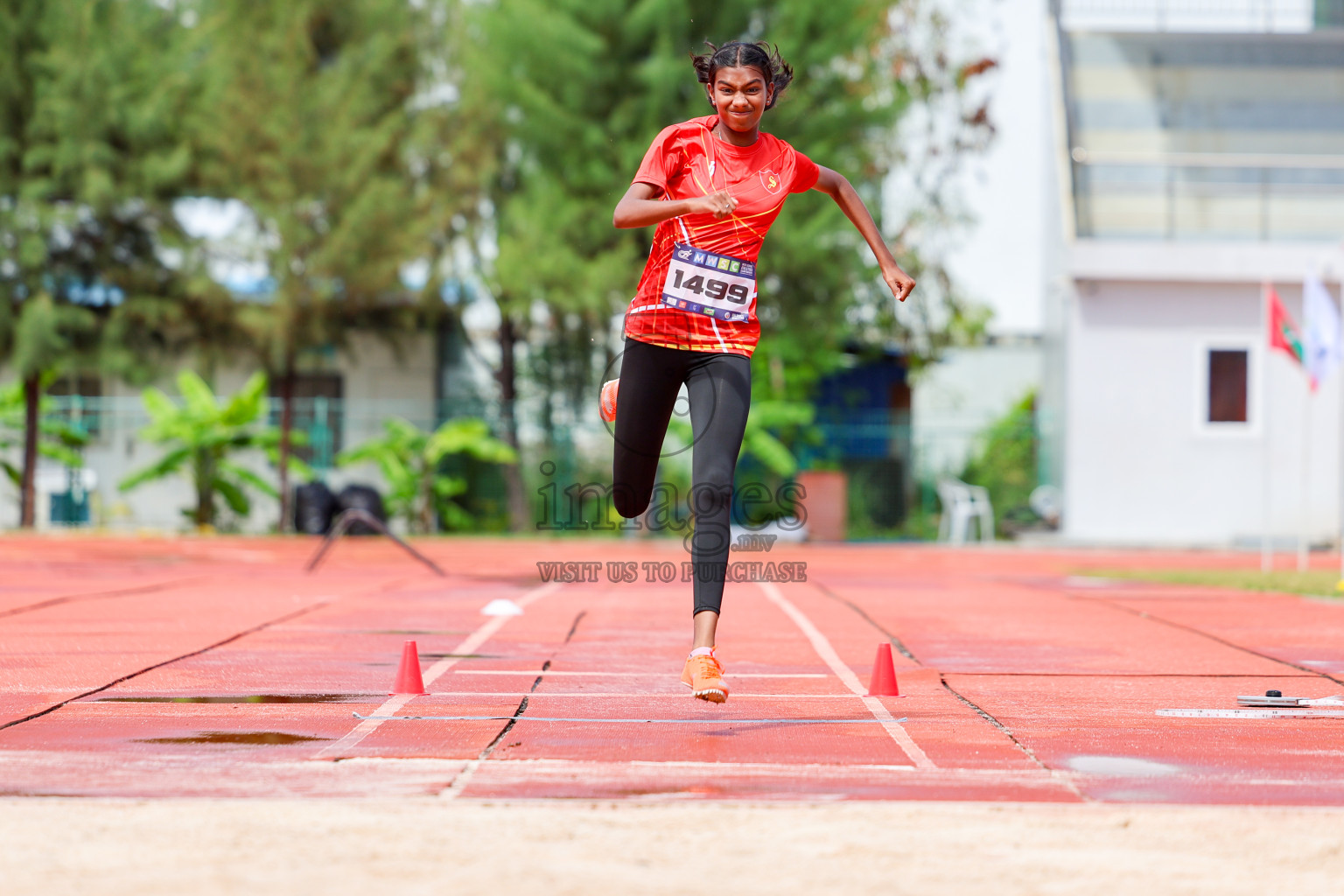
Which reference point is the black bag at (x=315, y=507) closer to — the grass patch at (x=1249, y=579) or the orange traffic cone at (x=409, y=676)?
the grass patch at (x=1249, y=579)

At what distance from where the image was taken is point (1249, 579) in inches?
492

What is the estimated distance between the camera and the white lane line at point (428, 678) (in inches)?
166

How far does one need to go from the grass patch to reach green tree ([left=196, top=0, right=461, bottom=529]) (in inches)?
502

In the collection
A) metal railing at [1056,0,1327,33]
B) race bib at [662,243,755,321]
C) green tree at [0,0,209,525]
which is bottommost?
race bib at [662,243,755,321]

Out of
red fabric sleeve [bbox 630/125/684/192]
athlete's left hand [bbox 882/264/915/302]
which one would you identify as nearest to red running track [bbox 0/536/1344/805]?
athlete's left hand [bbox 882/264/915/302]

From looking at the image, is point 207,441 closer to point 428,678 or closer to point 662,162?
point 428,678

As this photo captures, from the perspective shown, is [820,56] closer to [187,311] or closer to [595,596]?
[187,311]

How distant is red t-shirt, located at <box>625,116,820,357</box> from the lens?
17.2ft

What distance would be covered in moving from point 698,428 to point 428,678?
5.01 feet

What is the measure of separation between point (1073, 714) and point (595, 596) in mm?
6071

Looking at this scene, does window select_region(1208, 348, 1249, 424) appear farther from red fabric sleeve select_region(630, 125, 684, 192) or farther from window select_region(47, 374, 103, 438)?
red fabric sleeve select_region(630, 125, 684, 192)

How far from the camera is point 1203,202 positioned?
2264 cm

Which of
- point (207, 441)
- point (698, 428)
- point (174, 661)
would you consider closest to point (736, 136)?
point (698, 428)

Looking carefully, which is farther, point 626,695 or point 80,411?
point 80,411
